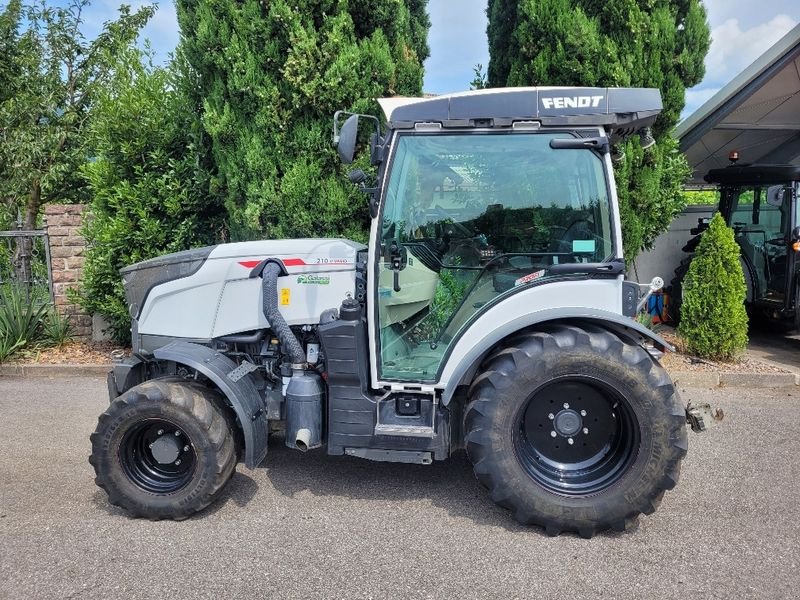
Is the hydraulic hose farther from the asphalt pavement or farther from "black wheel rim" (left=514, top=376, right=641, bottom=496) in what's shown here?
"black wheel rim" (left=514, top=376, right=641, bottom=496)

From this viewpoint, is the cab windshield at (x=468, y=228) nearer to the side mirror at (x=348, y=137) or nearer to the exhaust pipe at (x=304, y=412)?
the side mirror at (x=348, y=137)

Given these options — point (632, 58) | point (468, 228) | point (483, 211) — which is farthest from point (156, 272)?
point (632, 58)

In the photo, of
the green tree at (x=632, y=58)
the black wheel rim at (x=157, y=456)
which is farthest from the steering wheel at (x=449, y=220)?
the green tree at (x=632, y=58)

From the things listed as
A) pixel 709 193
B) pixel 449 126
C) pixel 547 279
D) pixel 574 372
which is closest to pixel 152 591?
pixel 574 372

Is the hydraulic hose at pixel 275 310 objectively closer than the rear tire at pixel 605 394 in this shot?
No

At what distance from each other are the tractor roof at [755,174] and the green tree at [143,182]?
7.62 meters

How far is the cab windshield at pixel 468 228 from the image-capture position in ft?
11.3

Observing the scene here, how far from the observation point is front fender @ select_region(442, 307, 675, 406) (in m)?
3.28

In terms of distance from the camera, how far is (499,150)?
3.44 m

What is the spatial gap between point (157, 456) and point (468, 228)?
229 centimetres

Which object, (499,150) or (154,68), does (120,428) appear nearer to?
(499,150)

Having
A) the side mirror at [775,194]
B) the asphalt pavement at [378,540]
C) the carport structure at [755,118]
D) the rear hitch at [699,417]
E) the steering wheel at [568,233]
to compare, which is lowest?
the asphalt pavement at [378,540]

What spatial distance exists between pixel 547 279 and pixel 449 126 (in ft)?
3.42

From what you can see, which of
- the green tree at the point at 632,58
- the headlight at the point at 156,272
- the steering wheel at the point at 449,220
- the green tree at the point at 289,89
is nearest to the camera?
the steering wheel at the point at 449,220
